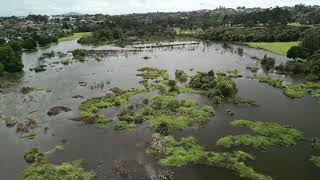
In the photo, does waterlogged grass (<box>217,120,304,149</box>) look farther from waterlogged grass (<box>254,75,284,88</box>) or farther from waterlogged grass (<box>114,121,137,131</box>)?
waterlogged grass (<box>254,75,284,88</box>)

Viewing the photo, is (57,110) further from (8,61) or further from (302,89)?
(302,89)

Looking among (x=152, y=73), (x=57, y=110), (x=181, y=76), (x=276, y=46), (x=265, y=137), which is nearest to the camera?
(x=265, y=137)

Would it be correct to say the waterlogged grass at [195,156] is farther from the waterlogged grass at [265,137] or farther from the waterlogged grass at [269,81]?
the waterlogged grass at [269,81]

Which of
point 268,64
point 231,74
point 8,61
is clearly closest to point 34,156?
point 231,74

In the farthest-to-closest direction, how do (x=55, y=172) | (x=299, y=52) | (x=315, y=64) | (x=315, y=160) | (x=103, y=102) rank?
(x=299, y=52) < (x=315, y=64) < (x=103, y=102) < (x=315, y=160) < (x=55, y=172)

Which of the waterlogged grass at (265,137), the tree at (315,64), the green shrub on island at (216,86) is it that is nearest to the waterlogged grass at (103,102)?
the green shrub on island at (216,86)

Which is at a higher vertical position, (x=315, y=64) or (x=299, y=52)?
(x=299, y=52)
